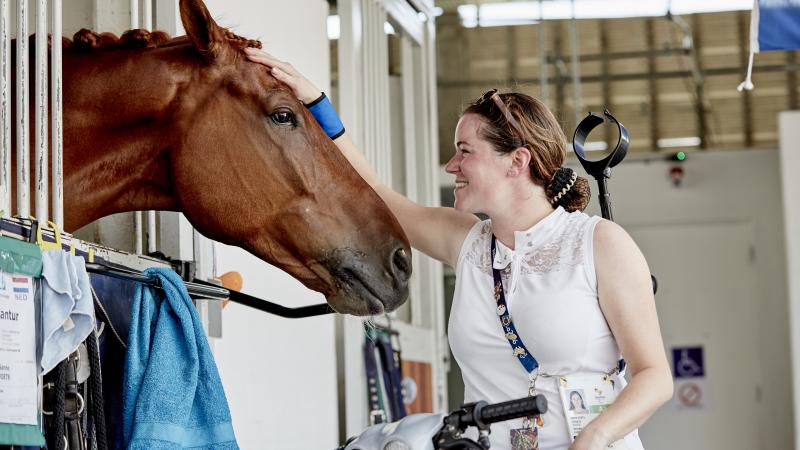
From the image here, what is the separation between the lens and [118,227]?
2518 millimetres

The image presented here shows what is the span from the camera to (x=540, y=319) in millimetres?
1849

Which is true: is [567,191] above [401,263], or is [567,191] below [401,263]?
above

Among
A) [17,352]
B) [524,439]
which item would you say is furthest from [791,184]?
[17,352]

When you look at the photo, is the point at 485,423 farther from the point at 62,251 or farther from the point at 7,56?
the point at 7,56

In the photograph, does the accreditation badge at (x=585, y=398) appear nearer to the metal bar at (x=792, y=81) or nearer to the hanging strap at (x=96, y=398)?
the hanging strap at (x=96, y=398)

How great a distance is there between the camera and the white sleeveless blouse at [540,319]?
1846 millimetres

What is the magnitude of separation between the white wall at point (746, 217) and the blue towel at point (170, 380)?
517cm

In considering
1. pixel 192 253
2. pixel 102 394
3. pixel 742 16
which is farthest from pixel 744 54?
pixel 102 394

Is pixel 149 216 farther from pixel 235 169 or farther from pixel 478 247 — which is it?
pixel 478 247

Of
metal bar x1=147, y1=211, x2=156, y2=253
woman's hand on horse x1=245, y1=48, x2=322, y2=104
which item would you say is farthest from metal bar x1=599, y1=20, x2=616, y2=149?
woman's hand on horse x1=245, y1=48, x2=322, y2=104

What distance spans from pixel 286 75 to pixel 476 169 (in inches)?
15.4

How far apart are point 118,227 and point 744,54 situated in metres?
5.67

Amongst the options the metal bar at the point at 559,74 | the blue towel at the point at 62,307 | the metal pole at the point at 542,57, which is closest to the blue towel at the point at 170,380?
the blue towel at the point at 62,307

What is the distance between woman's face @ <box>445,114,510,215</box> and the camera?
6.65ft
